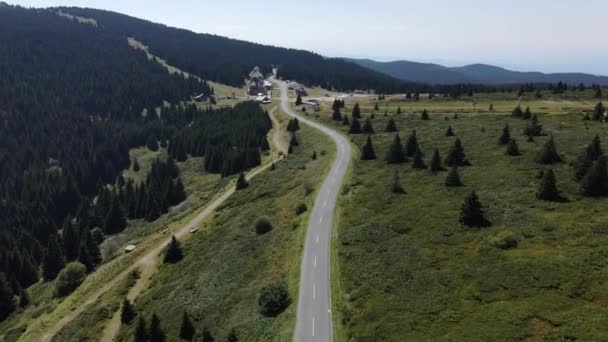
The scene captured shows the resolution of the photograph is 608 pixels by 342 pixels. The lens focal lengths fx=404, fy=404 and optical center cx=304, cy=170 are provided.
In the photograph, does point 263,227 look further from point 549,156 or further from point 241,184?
point 549,156

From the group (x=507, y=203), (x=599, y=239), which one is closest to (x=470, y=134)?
(x=507, y=203)

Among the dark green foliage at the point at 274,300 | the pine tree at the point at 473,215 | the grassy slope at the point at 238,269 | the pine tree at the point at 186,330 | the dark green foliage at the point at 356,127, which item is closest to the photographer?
the dark green foliage at the point at 274,300

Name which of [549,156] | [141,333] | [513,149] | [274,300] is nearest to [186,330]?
[141,333]

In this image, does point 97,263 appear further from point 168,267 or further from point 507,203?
point 507,203

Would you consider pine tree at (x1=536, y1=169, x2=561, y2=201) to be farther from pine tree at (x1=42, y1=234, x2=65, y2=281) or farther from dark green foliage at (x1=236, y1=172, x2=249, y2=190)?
pine tree at (x1=42, y1=234, x2=65, y2=281)

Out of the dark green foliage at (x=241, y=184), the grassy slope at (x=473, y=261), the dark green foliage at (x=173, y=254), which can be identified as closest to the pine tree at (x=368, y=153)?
the grassy slope at (x=473, y=261)

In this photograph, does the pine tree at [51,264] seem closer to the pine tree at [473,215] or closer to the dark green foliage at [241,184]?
the dark green foliage at [241,184]

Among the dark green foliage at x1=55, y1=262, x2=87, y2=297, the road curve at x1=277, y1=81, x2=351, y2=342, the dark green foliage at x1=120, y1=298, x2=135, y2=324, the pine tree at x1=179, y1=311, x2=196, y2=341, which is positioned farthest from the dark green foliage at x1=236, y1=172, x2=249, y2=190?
the pine tree at x1=179, y1=311, x2=196, y2=341
